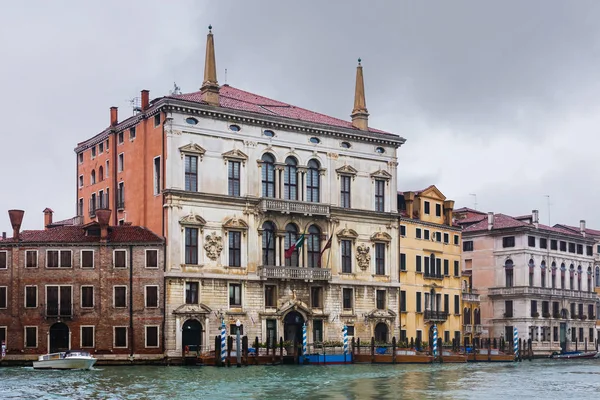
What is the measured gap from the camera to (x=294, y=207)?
60.5 meters

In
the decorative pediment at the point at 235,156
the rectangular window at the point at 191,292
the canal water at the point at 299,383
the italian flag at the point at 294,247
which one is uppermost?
the decorative pediment at the point at 235,156

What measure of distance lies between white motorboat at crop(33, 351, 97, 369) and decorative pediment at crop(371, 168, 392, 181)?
22.3 metres

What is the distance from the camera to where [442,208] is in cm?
7188

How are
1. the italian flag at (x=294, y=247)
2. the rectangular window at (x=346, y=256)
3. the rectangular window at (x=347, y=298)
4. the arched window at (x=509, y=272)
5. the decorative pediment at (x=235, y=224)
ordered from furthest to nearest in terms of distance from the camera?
1. the arched window at (x=509, y=272)
2. the rectangular window at (x=346, y=256)
3. the rectangular window at (x=347, y=298)
4. the italian flag at (x=294, y=247)
5. the decorative pediment at (x=235, y=224)

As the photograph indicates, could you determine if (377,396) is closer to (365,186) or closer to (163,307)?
(163,307)

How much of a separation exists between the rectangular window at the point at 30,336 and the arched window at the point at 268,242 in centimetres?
1322

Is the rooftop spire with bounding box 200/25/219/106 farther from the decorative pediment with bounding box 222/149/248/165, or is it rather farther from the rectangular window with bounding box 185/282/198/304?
the rectangular window with bounding box 185/282/198/304

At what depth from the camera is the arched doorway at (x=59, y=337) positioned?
5378 cm

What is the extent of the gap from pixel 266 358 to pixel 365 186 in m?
14.3

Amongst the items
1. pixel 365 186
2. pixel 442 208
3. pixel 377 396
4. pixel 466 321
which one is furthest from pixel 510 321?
pixel 377 396

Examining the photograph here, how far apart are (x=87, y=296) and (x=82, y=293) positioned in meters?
0.30

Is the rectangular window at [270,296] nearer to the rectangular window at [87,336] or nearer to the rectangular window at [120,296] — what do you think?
the rectangular window at [120,296]

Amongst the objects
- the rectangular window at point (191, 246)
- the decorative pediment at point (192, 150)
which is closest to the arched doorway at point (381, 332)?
the rectangular window at point (191, 246)

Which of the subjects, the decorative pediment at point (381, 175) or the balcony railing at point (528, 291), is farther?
the balcony railing at point (528, 291)
